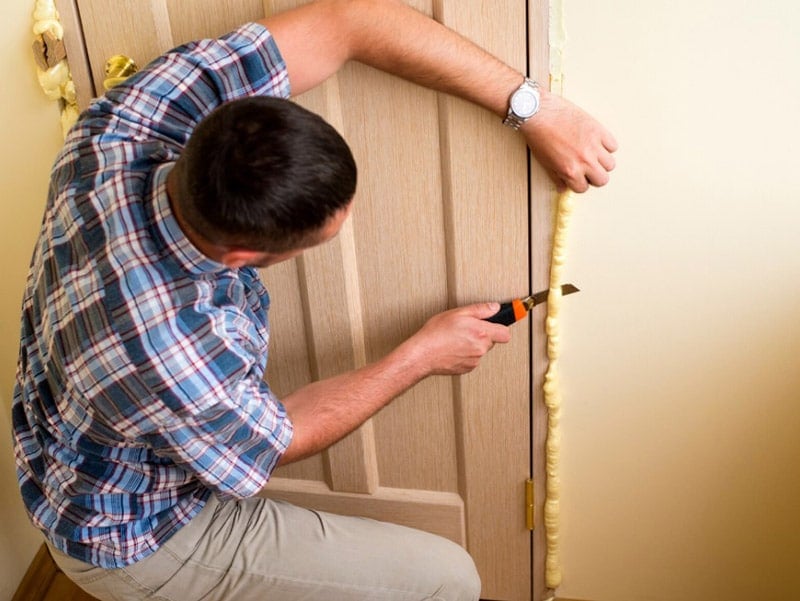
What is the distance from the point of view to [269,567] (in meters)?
1.23

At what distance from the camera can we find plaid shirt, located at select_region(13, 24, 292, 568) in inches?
39.4

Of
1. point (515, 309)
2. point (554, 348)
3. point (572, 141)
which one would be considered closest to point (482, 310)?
point (515, 309)

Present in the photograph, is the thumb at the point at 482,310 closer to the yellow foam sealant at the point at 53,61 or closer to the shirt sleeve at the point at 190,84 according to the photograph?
the shirt sleeve at the point at 190,84

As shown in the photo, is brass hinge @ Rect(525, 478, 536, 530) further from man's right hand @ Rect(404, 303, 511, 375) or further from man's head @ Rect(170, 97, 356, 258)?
man's head @ Rect(170, 97, 356, 258)

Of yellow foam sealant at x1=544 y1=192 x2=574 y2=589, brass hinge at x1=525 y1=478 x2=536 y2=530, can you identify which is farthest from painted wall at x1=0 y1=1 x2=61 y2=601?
brass hinge at x1=525 y1=478 x2=536 y2=530

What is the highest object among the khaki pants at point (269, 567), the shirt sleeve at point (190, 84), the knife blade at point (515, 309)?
the shirt sleeve at point (190, 84)

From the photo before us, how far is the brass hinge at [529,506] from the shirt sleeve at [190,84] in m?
0.85

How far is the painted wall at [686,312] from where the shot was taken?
1.14 metres

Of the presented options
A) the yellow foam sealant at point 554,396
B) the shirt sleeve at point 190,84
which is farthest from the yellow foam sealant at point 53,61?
the yellow foam sealant at point 554,396

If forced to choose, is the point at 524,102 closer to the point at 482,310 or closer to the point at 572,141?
the point at 572,141

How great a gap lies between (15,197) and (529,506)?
3.70ft

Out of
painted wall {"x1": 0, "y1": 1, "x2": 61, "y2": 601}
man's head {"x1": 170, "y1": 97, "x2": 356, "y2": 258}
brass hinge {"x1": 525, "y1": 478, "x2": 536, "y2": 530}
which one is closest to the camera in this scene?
man's head {"x1": 170, "y1": 97, "x2": 356, "y2": 258}

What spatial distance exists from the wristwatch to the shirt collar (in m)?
0.48

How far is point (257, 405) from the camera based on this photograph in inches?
41.8
